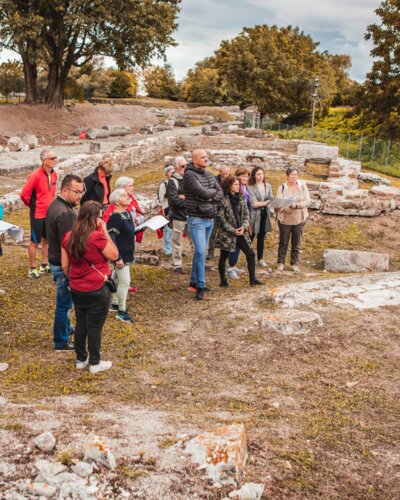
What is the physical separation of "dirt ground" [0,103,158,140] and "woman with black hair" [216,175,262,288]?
1951cm

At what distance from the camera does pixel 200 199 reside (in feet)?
23.7

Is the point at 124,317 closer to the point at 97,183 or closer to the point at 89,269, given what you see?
the point at 89,269

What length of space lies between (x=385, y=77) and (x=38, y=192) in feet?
85.6

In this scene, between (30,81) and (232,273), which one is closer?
(232,273)

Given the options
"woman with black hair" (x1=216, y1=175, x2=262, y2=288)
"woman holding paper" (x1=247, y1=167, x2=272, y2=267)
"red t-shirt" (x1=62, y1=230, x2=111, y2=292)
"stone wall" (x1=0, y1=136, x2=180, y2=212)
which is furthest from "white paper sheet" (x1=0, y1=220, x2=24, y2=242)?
"stone wall" (x1=0, y1=136, x2=180, y2=212)

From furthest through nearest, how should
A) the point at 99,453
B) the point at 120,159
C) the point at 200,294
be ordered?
the point at 120,159, the point at 200,294, the point at 99,453

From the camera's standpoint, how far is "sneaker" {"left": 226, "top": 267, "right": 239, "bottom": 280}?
8.59 metres

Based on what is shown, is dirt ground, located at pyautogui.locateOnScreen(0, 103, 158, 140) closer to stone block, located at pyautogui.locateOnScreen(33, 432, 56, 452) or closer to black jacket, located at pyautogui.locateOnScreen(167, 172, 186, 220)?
black jacket, located at pyautogui.locateOnScreen(167, 172, 186, 220)

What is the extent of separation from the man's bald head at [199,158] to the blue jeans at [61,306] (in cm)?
258

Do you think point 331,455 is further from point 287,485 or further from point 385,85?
point 385,85

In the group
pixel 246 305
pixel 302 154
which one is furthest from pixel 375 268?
pixel 302 154

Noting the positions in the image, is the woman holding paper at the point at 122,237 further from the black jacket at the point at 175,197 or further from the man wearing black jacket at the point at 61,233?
the black jacket at the point at 175,197

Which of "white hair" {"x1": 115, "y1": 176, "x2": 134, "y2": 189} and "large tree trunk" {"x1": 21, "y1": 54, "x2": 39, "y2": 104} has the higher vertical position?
"large tree trunk" {"x1": 21, "y1": 54, "x2": 39, "y2": 104}

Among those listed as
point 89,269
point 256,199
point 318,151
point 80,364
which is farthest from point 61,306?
point 318,151
